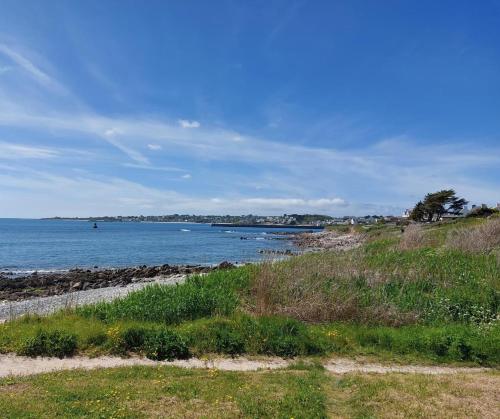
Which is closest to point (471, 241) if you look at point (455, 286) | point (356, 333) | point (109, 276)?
point (455, 286)

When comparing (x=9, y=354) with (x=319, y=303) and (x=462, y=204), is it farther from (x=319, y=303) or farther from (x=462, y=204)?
(x=462, y=204)

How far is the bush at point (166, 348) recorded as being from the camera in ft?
30.1

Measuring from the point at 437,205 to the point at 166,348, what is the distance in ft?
268

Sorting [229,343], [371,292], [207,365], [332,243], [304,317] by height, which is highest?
[371,292]

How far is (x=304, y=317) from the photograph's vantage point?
11.7 meters

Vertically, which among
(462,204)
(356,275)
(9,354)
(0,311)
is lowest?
(0,311)

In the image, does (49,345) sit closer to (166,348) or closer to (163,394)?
(166,348)

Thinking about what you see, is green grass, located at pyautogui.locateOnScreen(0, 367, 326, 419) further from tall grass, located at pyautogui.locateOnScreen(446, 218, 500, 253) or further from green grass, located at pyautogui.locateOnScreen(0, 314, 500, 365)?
tall grass, located at pyautogui.locateOnScreen(446, 218, 500, 253)

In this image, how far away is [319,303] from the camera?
11.8 meters

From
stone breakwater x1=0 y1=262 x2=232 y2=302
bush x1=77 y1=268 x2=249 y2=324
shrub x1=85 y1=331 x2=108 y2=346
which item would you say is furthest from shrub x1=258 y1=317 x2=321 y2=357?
stone breakwater x1=0 y1=262 x2=232 y2=302

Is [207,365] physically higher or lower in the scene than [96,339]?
lower

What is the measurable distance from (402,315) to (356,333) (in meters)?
2.03

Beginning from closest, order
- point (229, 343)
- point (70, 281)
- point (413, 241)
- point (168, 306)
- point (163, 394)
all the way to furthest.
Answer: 1. point (163, 394)
2. point (229, 343)
3. point (168, 306)
4. point (413, 241)
5. point (70, 281)

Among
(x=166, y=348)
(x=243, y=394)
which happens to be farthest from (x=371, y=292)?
(x=243, y=394)
